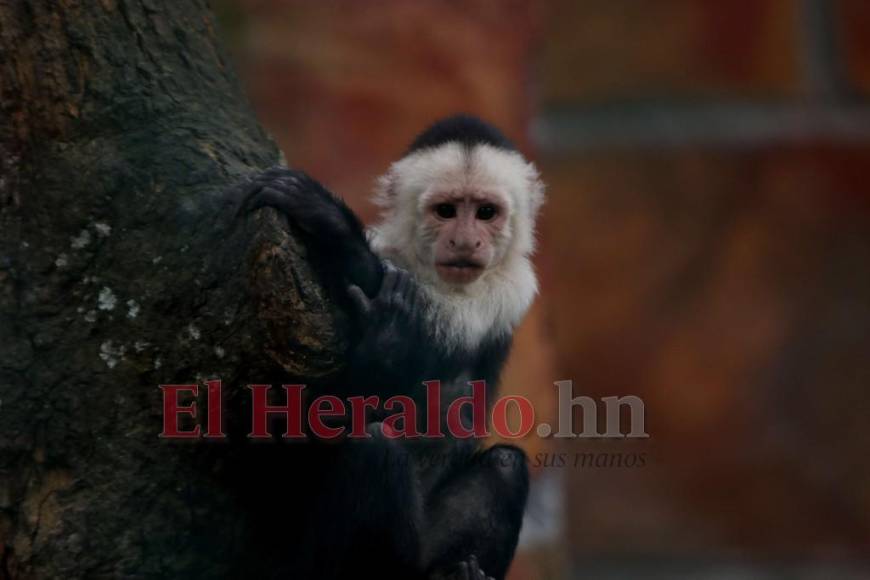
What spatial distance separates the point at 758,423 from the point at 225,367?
3.52 metres

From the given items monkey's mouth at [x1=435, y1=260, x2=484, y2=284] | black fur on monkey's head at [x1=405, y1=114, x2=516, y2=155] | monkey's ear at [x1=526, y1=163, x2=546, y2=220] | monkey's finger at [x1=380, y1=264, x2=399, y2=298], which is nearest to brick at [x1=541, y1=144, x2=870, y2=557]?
monkey's ear at [x1=526, y1=163, x2=546, y2=220]

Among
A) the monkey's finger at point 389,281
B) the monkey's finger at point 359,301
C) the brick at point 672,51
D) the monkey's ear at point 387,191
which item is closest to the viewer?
the monkey's finger at point 359,301

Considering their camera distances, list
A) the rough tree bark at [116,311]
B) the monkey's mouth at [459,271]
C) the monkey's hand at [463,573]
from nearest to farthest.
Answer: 1. the rough tree bark at [116,311]
2. the monkey's hand at [463,573]
3. the monkey's mouth at [459,271]

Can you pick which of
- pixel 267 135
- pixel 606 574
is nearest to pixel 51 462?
pixel 267 135

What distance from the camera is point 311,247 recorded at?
2.79 meters

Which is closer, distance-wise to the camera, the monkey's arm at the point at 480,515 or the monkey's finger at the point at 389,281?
the monkey's finger at the point at 389,281

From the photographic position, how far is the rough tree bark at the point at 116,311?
8.96 feet

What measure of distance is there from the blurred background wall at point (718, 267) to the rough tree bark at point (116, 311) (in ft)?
9.42

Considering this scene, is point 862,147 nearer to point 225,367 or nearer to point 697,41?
point 697,41

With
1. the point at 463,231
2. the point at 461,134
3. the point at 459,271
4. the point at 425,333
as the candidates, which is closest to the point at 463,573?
the point at 425,333

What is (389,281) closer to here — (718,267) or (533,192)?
(533,192)

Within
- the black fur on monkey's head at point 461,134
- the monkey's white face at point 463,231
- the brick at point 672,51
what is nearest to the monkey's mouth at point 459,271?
the monkey's white face at point 463,231

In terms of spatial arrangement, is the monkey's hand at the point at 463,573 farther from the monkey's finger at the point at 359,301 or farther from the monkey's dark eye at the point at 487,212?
the monkey's dark eye at the point at 487,212

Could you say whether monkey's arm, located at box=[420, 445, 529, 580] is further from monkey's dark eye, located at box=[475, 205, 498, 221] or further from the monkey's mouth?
monkey's dark eye, located at box=[475, 205, 498, 221]
